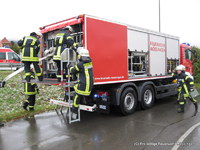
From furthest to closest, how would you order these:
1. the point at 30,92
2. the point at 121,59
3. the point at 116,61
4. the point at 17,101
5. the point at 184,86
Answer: the point at 17,101 → the point at 184,86 → the point at 30,92 → the point at 121,59 → the point at 116,61

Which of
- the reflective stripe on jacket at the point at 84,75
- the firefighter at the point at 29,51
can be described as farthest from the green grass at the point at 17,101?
the reflective stripe on jacket at the point at 84,75

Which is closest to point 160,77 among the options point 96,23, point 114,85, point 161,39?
point 161,39

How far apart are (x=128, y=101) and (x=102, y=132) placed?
73.2 inches

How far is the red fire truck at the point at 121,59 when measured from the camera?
5.31 metres

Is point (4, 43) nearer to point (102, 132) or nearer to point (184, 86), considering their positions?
point (184, 86)

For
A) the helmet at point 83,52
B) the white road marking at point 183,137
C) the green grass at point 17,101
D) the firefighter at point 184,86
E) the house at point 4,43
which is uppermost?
the house at point 4,43

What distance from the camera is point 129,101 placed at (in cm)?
636

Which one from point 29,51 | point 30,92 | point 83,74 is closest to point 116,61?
point 83,74

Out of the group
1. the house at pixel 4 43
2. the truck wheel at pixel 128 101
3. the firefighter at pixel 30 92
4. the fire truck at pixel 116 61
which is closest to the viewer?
the fire truck at pixel 116 61

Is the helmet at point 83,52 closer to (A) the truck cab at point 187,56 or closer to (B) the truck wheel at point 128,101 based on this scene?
(B) the truck wheel at point 128,101

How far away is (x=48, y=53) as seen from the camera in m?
6.42

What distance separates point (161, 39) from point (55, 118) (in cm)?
509

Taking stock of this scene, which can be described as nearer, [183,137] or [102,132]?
[183,137]

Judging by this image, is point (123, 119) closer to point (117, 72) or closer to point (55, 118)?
point (117, 72)
